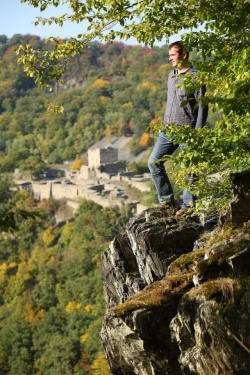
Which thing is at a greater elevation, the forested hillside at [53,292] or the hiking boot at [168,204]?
the hiking boot at [168,204]

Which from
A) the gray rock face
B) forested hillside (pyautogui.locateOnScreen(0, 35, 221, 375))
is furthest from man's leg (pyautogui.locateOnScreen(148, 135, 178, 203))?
forested hillside (pyautogui.locateOnScreen(0, 35, 221, 375))

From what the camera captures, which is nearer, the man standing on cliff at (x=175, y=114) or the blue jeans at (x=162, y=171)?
the man standing on cliff at (x=175, y=114)

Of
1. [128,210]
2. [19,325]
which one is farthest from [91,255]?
[19,325]

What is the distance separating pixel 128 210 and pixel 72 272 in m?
7.10

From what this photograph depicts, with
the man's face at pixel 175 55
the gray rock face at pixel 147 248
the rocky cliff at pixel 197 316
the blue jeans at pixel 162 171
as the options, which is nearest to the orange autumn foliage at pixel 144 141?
the gray rock face at pixel 147 248

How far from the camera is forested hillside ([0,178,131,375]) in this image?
27.4 m

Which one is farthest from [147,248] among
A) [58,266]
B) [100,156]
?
[100,156]

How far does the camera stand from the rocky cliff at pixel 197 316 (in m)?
3.56

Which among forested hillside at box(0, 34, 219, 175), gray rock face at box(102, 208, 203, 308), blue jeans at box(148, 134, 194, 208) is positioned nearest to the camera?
blue jeans at box(148, 134, 194, 208)

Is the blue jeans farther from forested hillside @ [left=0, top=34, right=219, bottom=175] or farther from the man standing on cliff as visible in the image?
forested hillside @ [left=0, top=34, right=219, bottom=175]

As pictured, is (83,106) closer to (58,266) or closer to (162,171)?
(58,266)

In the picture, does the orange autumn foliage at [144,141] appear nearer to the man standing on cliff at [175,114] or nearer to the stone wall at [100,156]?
the stone wall at [100,156]

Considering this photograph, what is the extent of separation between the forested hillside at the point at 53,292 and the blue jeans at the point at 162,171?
66.5 feet

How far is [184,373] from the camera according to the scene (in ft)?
12.5
